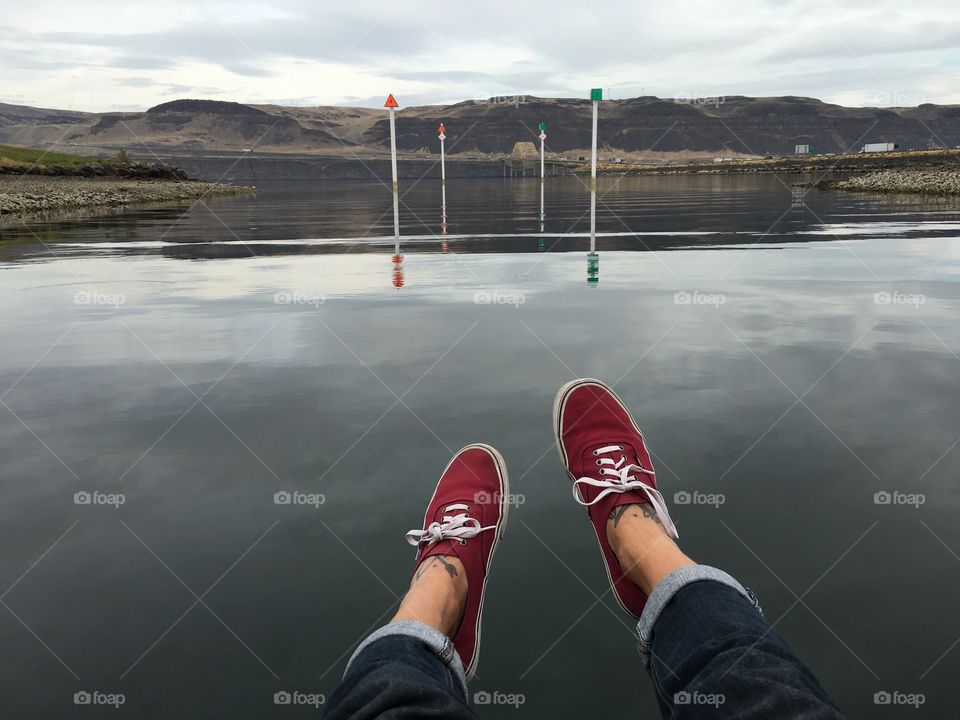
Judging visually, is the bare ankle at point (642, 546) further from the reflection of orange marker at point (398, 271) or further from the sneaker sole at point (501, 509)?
the reflection of orange marker at point (398, 271)

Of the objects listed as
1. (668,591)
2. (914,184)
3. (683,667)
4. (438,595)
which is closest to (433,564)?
(438,595)

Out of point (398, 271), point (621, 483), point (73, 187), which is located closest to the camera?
point (621, 483)

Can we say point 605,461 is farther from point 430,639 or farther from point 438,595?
point 430,639

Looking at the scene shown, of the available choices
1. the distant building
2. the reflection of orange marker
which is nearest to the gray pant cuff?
the reflection of orange marker

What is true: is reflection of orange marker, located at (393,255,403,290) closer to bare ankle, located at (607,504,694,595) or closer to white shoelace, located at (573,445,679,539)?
white shoelace, located at (573,445,679,539)

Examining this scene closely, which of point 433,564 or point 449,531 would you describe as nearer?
point 433,564

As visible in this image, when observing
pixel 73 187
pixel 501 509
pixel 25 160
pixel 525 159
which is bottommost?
pixel 501 509

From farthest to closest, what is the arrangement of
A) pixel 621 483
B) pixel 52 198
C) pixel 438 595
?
pixel 52 198 < pixel 621 483 < pixel 438 595

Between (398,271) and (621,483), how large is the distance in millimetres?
7888

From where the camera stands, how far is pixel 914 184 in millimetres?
34625

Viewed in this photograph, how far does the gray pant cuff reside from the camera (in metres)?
2.05

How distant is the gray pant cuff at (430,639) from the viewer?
205 cm

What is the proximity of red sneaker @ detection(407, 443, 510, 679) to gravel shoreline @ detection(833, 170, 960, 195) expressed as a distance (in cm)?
3529

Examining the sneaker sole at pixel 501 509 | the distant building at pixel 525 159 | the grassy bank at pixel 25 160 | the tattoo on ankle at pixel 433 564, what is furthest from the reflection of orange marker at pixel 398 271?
the distant building at pixel 525 159
